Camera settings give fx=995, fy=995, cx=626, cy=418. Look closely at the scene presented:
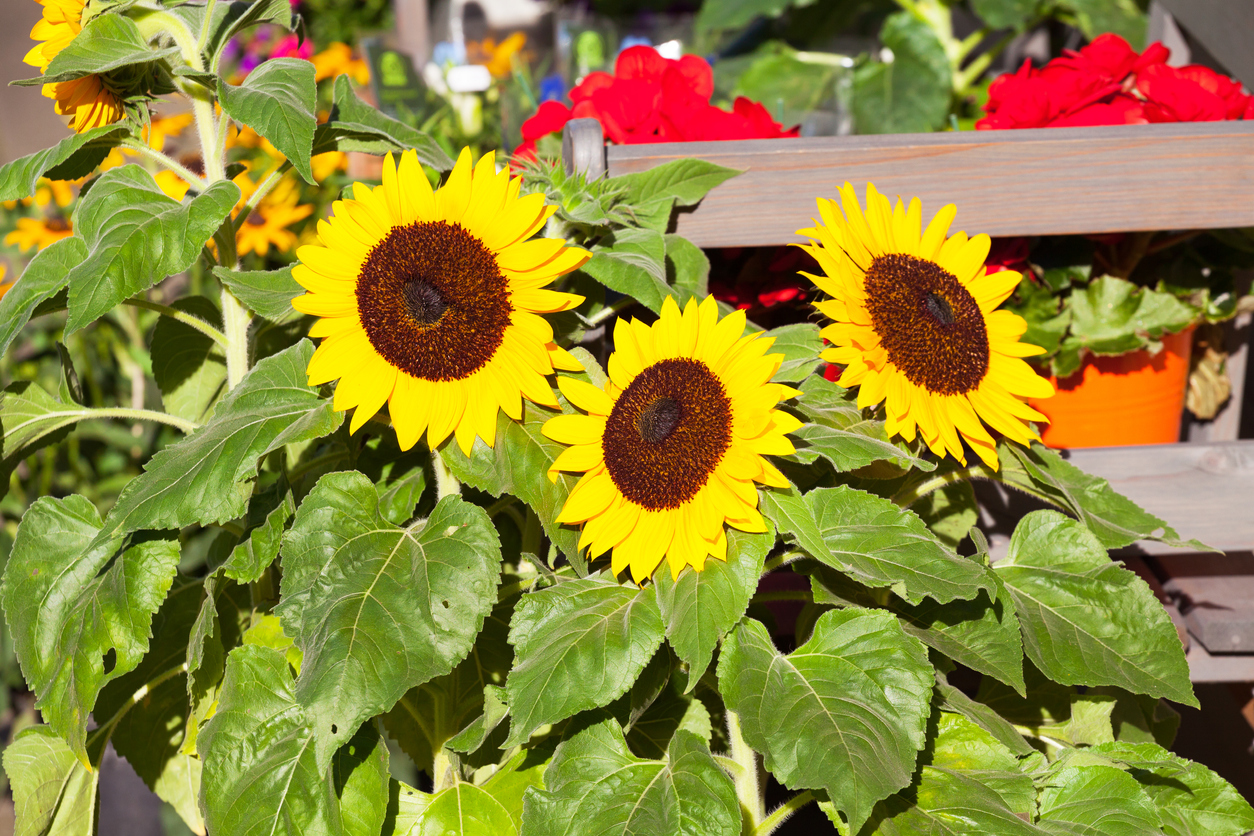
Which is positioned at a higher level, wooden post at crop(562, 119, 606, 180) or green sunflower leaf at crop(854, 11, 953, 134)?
wooden post at crop(562, 119, 606, 180)

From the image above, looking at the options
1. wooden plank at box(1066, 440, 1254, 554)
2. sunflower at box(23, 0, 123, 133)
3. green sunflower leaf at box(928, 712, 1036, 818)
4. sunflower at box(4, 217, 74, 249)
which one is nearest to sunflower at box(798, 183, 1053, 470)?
green sunflower leaf at box(928, 712, 1036, 818)

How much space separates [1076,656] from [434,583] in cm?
57

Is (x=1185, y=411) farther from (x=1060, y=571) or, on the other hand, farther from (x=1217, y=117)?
(x=1060, y=571)

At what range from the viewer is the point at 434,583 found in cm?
76

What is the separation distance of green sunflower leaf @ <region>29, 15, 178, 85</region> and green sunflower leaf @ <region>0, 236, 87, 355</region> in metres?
0.15

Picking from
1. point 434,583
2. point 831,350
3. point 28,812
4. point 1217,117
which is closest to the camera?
point 434,583

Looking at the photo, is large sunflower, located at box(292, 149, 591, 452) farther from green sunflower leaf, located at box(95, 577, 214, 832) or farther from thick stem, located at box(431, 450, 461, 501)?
green sunflower leaf, located at box(95, 577, 214, 832)

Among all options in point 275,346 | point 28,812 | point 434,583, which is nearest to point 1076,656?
point 434,583

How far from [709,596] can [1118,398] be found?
86 centimetres

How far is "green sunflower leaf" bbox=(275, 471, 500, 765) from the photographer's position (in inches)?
27.7

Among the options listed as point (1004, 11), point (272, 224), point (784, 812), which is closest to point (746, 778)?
point (784, 812)

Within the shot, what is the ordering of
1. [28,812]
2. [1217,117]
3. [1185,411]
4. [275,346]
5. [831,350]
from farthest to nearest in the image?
1. [1185,411]
2. [1217,117]
3. [275,346]
4. [28,812]
5. [831,350]

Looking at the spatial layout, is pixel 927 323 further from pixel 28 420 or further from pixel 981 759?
pixel 28 420

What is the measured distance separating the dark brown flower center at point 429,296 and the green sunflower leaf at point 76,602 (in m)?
0.28
